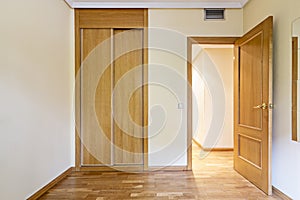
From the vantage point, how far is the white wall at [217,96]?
5.86m

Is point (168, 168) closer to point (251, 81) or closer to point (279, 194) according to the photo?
point (279, 194)

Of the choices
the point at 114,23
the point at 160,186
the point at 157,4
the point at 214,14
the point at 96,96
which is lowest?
the point at 160,186

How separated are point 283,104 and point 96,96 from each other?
8.48 feet

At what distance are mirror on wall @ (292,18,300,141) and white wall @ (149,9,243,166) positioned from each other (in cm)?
152

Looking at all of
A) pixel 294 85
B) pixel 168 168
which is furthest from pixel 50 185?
pixel 294 85

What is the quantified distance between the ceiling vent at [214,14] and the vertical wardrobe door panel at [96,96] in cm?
152

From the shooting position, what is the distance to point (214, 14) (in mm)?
4094

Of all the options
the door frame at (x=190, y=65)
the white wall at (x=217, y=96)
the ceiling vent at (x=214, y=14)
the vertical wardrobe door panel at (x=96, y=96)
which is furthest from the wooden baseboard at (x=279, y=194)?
the white wall at (x=217, y=96)

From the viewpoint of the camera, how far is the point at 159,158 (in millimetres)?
4070

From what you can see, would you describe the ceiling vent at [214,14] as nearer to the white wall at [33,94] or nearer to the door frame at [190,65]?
the door frame at [190,65]

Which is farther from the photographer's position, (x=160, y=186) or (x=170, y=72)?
(x=170, y=72)

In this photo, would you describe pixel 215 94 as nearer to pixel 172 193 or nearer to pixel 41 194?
pixel 172 193

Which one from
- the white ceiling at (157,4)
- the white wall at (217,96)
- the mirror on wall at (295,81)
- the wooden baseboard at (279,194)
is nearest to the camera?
the mirror on wall at (295,81)

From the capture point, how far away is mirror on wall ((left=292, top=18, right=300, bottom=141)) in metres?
2.63
